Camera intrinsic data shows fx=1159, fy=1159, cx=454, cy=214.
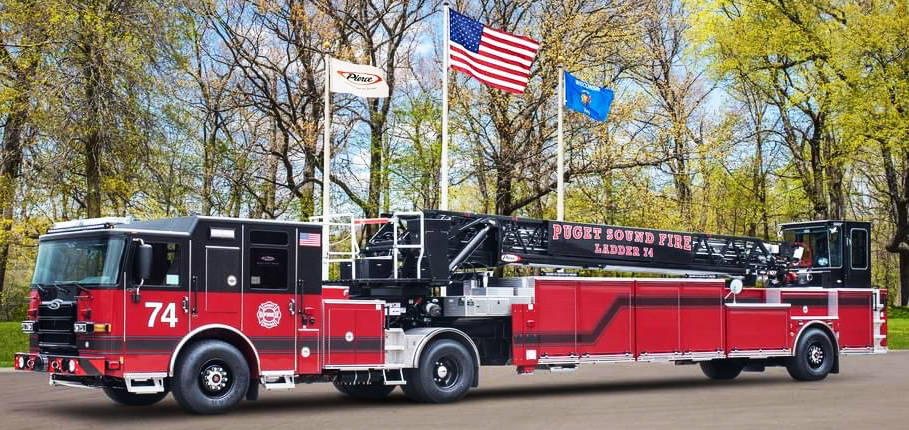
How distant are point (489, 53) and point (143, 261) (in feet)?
43.4

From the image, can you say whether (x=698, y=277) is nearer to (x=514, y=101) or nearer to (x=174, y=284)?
(x=174, y=284)

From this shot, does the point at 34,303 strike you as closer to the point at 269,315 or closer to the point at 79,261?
the point at 79,261

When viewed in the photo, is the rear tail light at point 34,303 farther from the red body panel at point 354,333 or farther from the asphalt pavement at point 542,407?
the red body panel at point 354,333

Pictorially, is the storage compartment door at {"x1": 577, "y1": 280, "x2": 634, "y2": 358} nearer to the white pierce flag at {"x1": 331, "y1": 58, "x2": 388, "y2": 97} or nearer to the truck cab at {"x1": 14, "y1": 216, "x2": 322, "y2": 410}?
the truck cab at {"x1": 14, "y1": 216, "x2": 322, "y2": 410}

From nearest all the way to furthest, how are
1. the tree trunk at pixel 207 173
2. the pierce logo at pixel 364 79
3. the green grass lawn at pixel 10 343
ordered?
the green grass lawn at pixel 10 343, the pierce logo at pixel 364 79, the tree trunk at pixel 207 173

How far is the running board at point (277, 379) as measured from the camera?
53.3ft

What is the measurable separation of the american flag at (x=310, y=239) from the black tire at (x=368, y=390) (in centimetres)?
320

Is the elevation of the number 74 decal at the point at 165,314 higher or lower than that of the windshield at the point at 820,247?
lower

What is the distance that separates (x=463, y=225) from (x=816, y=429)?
7184 millimetres

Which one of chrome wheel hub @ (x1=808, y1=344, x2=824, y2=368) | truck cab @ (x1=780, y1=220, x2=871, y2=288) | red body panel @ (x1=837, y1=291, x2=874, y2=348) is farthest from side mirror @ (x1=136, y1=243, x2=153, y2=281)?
red body panel @ (x1=837, y1=291, x2=874, y2=348)

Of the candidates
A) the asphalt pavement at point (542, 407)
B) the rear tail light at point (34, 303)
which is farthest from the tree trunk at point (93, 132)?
the rear tail light at point (34, 303)

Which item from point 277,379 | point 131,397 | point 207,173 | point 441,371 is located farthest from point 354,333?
point 207,173

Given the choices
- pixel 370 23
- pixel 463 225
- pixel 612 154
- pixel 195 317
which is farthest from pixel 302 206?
pixel 195 317

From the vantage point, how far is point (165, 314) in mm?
15352
